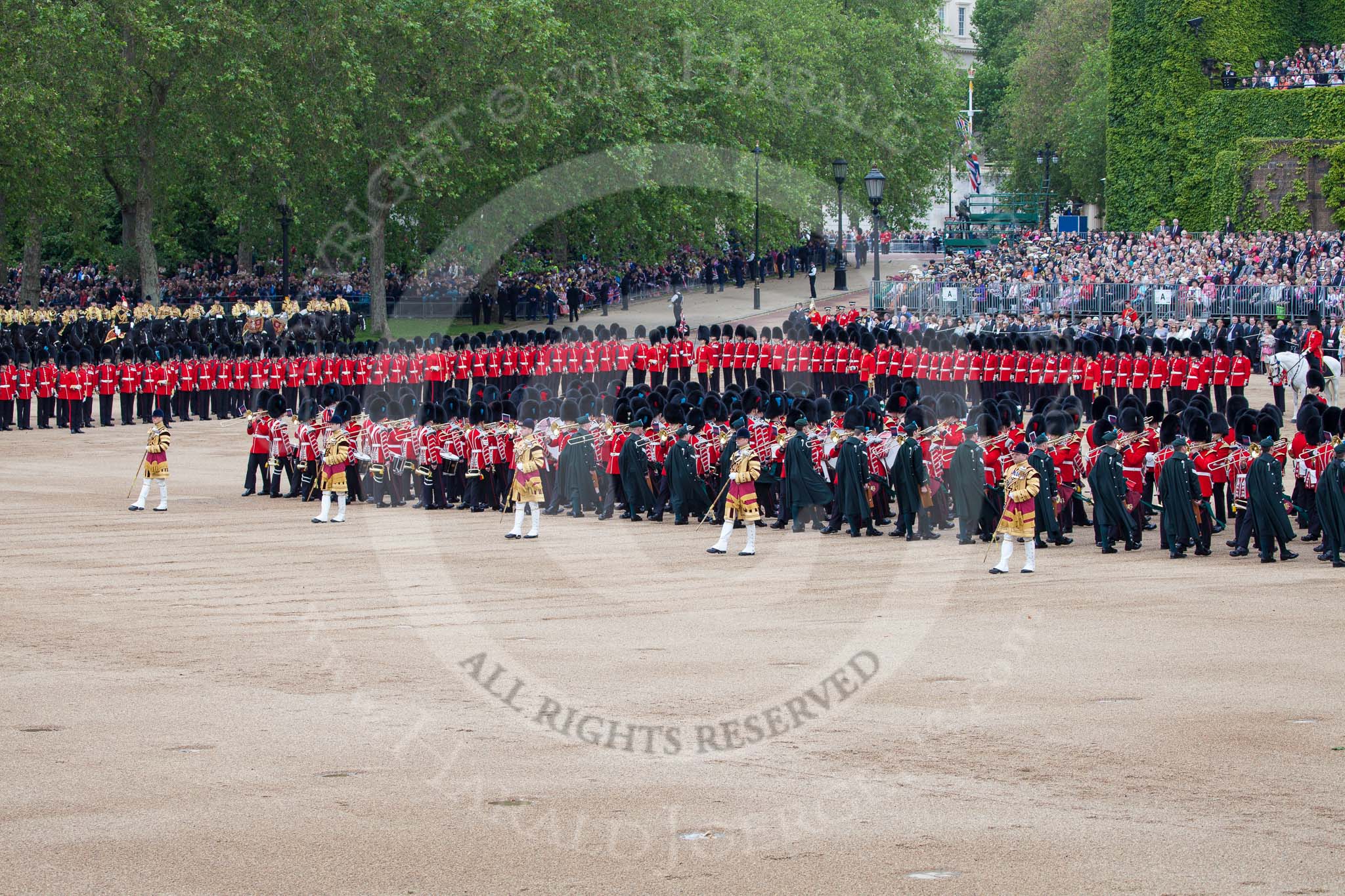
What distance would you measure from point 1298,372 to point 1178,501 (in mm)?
10710

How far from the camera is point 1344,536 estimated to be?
16031 millimetres

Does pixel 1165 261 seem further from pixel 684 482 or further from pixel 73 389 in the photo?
pixel 73 389

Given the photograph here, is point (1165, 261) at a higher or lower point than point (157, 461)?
higher

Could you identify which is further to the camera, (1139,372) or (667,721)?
(1139,372)

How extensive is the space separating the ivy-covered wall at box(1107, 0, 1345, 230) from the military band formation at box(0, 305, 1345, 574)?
17.4 m

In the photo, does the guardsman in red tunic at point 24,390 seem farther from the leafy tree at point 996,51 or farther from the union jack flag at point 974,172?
the leafy tree at point 996,51

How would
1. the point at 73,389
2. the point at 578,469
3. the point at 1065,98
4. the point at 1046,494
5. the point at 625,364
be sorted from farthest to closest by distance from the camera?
the point at 1065,98, the point at 625,364, the point at 73,389, the point at 578,469, the point at 1046,494

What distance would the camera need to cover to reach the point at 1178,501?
17094 millimetres

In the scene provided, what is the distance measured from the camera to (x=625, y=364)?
1252 inches

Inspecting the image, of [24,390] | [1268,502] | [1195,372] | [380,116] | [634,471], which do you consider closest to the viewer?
[1268,502]

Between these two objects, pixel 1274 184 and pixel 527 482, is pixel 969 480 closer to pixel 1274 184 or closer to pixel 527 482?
pixel 527 482

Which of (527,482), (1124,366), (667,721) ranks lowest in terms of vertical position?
(667,721)

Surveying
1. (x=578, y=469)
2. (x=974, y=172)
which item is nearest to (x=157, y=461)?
(x=578, y=469)

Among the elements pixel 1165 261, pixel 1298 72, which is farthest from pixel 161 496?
pixel 1298 72
